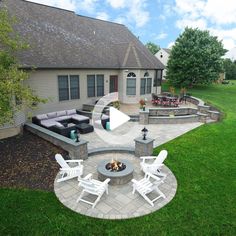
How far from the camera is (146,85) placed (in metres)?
21.3

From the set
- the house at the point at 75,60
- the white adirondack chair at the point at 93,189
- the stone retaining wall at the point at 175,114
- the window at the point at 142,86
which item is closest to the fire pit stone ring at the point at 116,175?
the white adirondack chair at the point at 93,189

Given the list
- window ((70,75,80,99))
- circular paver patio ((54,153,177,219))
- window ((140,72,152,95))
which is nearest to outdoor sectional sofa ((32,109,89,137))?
window ((70,75,80,99))

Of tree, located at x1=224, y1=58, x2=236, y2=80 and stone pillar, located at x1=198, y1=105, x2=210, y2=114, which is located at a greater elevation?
tree, located at x1=224, y1=58, x2=236, y2=80

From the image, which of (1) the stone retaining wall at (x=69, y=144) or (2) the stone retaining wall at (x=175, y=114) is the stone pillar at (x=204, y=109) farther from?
(1) the stone retaining wall at (x=69, y=144)

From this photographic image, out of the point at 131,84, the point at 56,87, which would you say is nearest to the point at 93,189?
the point at 56,87

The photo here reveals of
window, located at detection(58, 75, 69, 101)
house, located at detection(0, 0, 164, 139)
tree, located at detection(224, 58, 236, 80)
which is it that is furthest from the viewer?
tree, located at detection(224, 58, 236, 80)

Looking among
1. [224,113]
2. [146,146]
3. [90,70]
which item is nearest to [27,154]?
[146,146]

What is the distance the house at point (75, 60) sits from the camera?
14562 millimetres

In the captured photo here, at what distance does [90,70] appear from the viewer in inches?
685

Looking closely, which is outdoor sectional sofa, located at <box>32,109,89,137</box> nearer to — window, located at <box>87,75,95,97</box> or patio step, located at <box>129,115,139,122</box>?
window, located at <box>87,75,95,97</box>

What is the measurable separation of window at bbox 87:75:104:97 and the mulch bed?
25.7 ft

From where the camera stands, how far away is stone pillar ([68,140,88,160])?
28.4ft

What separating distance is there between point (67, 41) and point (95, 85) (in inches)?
176

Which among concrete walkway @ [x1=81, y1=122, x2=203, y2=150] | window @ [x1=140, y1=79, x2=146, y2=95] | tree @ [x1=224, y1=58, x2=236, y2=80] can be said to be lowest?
concrete walkway @ [x1=81, y1=122, x2=203, y2=150]
